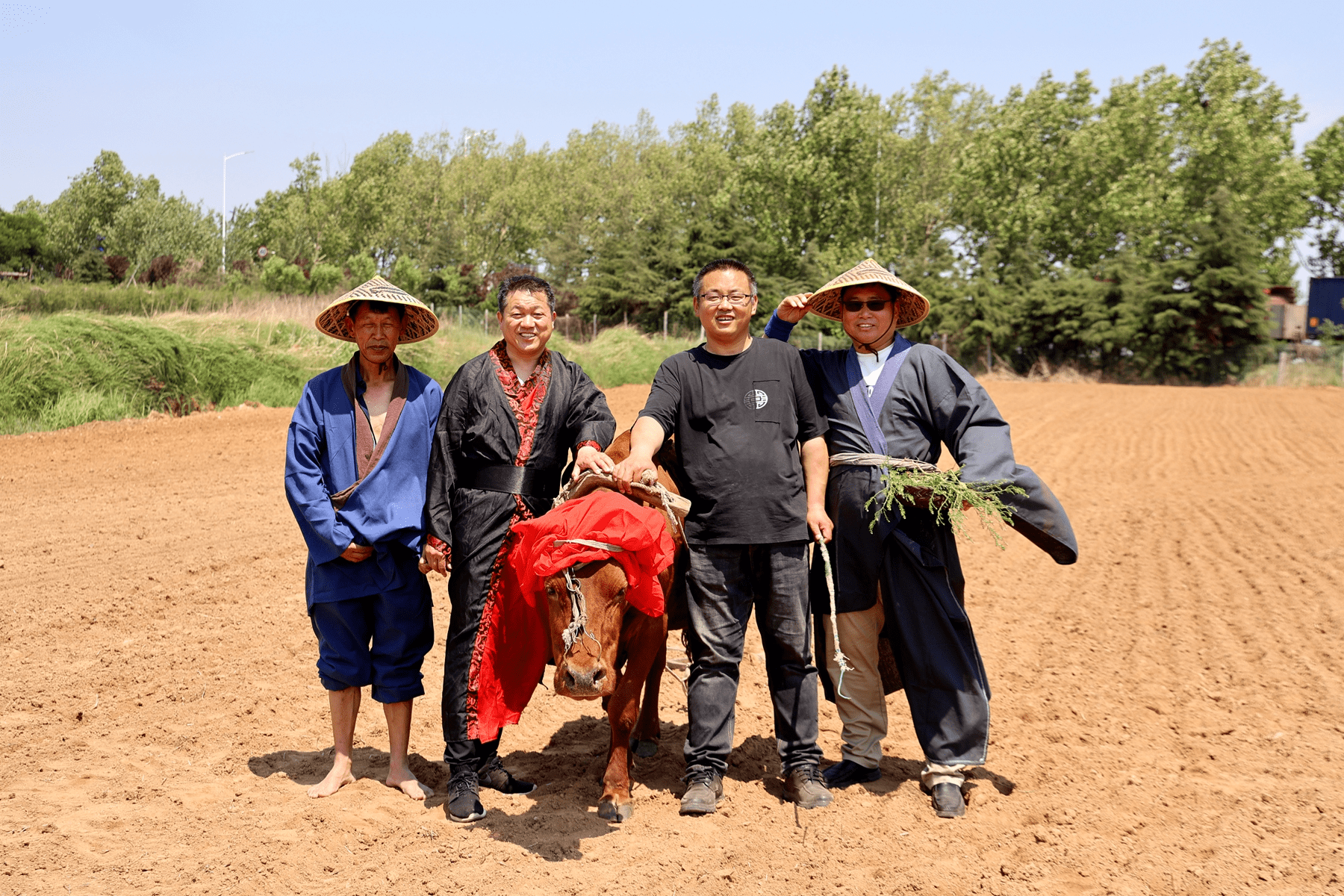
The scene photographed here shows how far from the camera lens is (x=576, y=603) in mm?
3408

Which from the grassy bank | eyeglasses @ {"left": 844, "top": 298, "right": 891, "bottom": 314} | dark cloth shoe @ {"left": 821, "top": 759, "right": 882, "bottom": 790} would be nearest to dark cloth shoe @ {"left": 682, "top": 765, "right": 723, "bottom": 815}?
dark cloth shoe @ {"left": 821, "top": 759, "right": 882, "bottom": 790}

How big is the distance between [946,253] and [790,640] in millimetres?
44645

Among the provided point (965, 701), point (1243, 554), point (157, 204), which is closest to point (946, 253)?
point (157, 204)

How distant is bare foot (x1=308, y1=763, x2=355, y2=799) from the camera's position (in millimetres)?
4039

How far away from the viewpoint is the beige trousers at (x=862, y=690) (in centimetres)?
424

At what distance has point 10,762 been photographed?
4.31 meters

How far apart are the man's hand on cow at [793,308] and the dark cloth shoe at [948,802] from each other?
2.02 metres

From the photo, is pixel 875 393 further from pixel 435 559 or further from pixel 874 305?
pixel 435 559

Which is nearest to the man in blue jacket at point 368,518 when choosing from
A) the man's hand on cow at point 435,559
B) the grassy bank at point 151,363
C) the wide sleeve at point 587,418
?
the man's hand on cow at point 435,559

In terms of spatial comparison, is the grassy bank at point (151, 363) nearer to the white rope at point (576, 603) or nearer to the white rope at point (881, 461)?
the white rope at point (576, 603)

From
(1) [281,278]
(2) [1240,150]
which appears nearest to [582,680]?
(1) [281,278]

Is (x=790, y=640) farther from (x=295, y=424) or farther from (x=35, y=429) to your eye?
(x=35, y=429)

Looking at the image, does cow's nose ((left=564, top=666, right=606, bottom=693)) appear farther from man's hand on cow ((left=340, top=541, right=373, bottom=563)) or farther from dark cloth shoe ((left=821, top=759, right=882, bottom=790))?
dark cloth shoe ((left=821, top=759, right=882, bottom=790))

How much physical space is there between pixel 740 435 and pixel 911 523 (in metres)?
0.84
